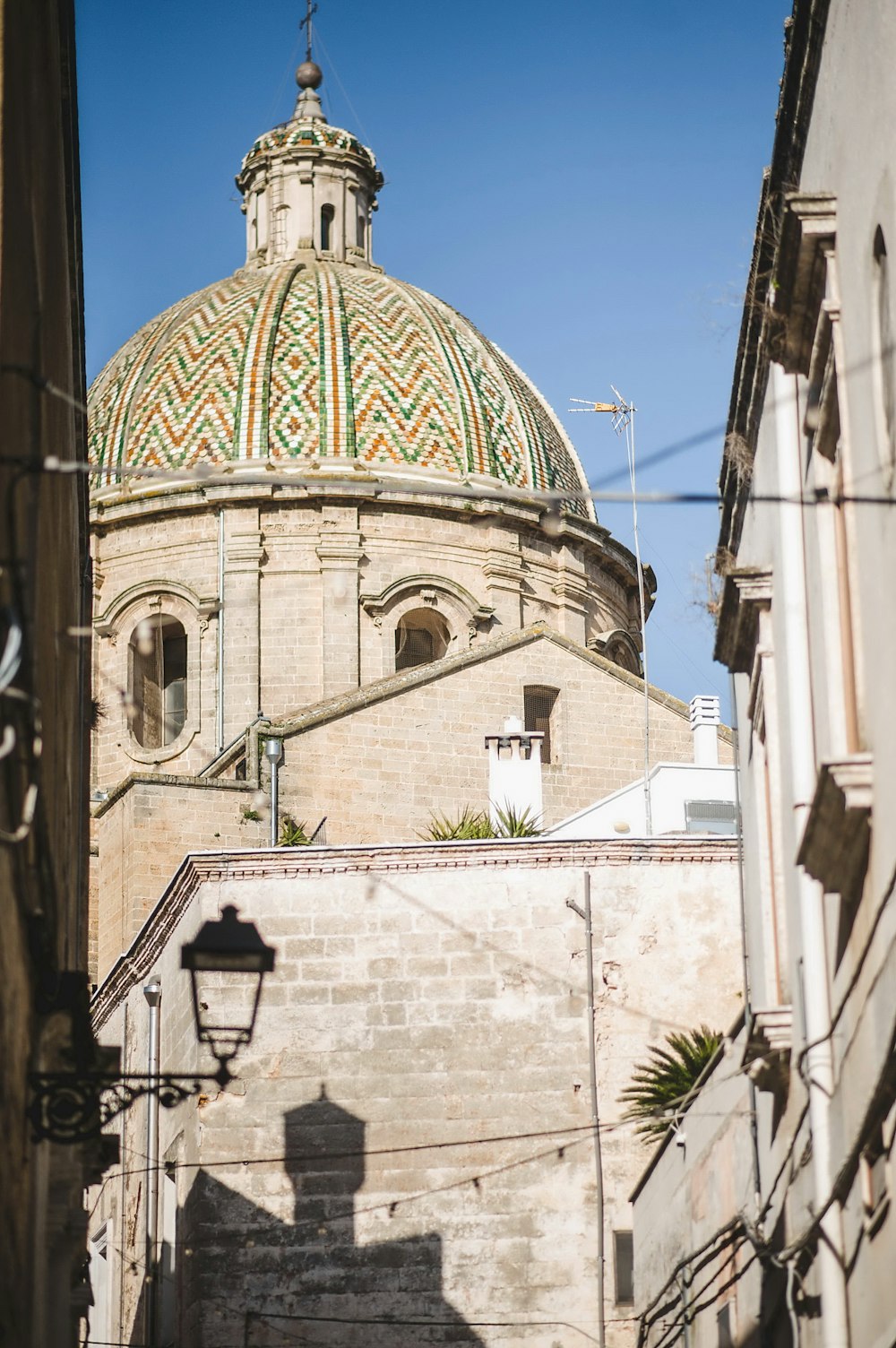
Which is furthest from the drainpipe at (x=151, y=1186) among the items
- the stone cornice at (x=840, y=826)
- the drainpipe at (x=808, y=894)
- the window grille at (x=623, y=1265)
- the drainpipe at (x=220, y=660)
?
the drainpipe at (x=220, y=660)

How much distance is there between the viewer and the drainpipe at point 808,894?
9305 millimetres

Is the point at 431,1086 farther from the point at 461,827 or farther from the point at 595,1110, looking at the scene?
the point at 461,827

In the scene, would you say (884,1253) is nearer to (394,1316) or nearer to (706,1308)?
(706,1308)

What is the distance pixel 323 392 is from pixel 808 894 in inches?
1075

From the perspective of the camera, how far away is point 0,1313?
7543mm

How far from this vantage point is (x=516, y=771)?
28.9 meters

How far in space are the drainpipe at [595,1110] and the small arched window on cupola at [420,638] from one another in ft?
50.1

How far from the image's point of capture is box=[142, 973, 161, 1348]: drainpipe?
66.7 ft

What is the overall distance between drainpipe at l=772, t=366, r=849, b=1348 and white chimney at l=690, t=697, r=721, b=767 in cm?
1878

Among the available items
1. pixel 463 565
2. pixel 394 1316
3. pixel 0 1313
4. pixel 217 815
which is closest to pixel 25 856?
pixel 0 1313

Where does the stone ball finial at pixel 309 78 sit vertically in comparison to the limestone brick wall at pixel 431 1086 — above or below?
above

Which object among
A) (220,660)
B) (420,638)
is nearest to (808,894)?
(220,660)

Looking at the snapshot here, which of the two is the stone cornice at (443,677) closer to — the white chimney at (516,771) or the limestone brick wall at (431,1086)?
the white chimney at (516,771)

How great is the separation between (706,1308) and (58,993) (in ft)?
18.3
